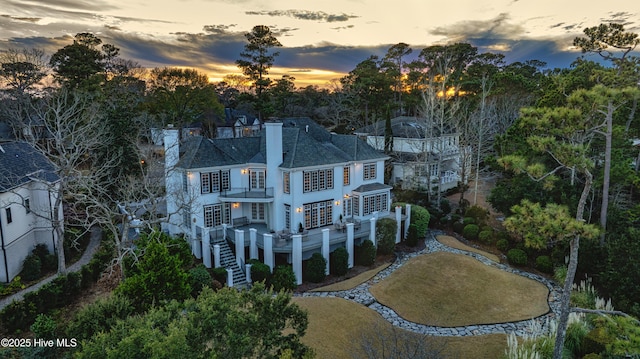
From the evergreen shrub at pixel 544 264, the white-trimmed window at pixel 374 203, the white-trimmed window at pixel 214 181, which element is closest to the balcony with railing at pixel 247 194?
the white-trimmed window at pixel 214 181

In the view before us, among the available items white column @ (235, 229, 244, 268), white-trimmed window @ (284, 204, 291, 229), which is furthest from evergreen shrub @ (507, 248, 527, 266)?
white column @ (235, 229, 244, 268)

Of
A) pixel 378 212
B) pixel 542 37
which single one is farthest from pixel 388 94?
pixel 378 212

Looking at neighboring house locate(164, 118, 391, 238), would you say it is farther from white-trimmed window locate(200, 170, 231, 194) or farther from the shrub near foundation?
the shrub near foundation

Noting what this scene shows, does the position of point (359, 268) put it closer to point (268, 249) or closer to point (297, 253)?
point (297, 253)

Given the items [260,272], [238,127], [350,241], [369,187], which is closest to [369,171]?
[369,187]

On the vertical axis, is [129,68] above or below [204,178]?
above

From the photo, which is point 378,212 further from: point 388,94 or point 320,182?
point 388,94

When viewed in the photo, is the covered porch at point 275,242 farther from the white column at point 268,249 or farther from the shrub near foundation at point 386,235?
the shrub near foundation at point 386,235

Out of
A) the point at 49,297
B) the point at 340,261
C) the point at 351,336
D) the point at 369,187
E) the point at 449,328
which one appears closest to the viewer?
the point at 351,336
